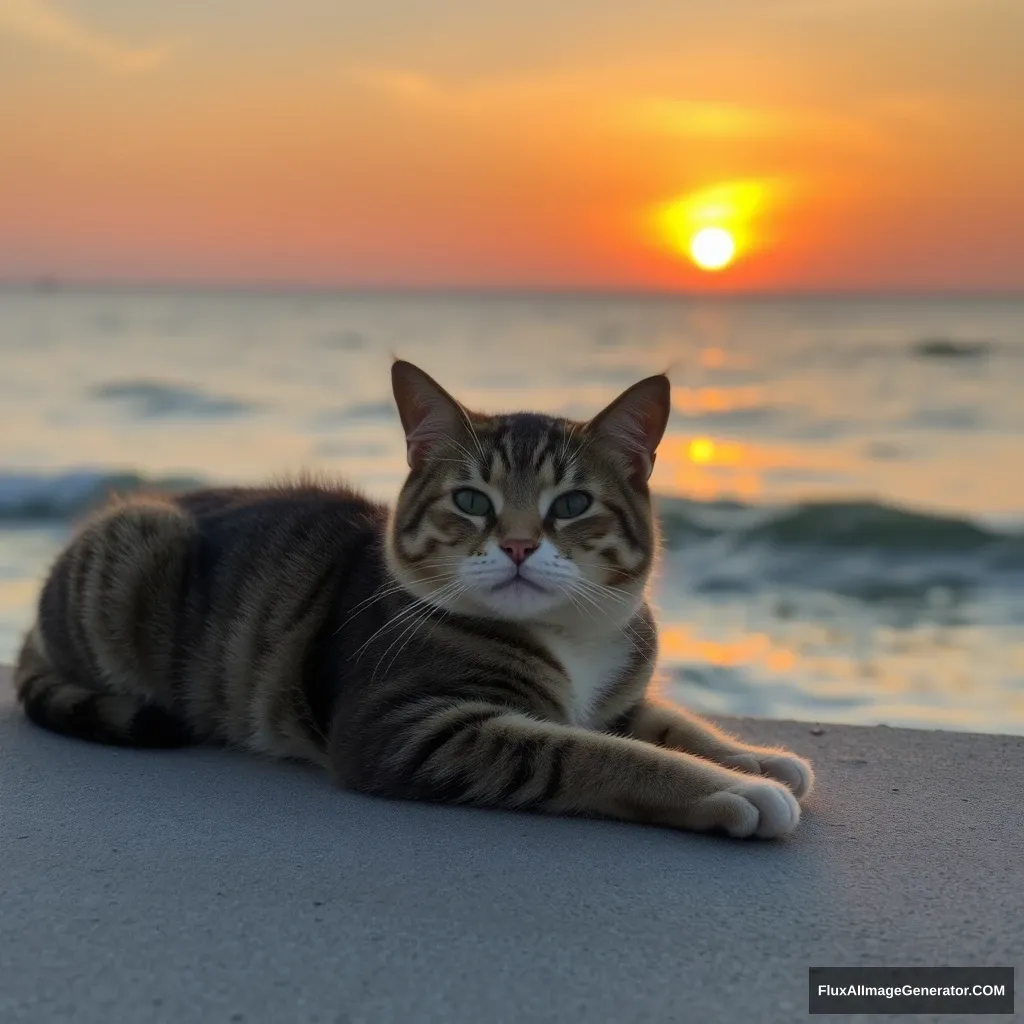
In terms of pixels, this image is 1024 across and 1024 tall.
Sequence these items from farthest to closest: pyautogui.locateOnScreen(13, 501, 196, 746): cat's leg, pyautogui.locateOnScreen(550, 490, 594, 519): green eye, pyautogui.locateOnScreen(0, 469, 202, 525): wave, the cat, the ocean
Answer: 1. pyautogui.locateOnScreen(0, 469, 202, 525): wave
2. the ocean
3. pyautogui.locateOnScreen(13, 501, 196, 746): cat's leg
4. pyautogui.locateOnScreen(550, 490, 594, 519): green eye
5. the cat

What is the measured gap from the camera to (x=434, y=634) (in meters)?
3.03

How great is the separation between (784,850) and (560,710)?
657mm

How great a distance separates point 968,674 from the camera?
544cm

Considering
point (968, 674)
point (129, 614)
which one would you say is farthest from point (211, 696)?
point (968, 674)

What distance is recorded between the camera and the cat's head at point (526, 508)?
2.83 metres

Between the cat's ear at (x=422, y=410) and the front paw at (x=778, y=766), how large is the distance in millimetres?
1044

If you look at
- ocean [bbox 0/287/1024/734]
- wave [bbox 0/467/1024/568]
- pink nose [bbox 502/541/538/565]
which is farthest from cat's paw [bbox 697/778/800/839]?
wave [bbox 0/467/1024/568]

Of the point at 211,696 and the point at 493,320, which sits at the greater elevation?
the point at 493,320

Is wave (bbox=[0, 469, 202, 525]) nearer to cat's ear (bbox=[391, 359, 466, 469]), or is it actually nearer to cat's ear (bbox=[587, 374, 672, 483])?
cat's ear (bbox=[391, 359, 466, 469])

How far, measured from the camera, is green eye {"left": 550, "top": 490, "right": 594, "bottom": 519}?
2932mm

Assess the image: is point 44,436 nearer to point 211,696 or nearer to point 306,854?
point 211,696

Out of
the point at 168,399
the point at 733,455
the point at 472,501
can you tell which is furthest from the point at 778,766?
the point at 168,399

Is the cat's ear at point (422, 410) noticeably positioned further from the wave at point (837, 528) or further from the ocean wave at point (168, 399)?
the ocean wave at point (168, 399)

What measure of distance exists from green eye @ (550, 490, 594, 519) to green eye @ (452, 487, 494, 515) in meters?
0.15
